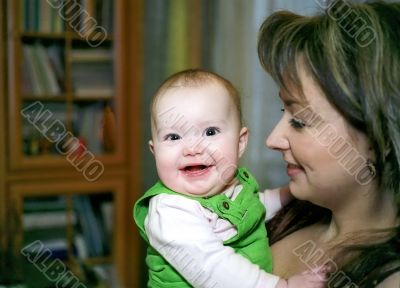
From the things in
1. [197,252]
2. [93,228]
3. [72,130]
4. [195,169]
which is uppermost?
[195,169]

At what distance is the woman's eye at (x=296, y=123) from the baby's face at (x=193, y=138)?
13 centimetres

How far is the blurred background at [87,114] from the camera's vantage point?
259 centimetres

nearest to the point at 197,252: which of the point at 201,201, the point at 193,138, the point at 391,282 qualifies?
the point at 201,201

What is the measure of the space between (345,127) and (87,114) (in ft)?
6.87

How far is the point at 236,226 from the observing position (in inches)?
40.7

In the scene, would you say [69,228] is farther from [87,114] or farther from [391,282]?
[391,282]

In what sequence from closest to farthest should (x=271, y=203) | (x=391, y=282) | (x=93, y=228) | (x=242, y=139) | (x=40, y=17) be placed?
1. (x=391, y=282)
2. (x=242, y=139)
3. (x=271, y=203)
4. (x=40, y=17)
5. (x=93, y=228)

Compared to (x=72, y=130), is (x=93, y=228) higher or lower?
lower

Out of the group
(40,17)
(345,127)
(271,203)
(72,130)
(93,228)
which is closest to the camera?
(345,127)

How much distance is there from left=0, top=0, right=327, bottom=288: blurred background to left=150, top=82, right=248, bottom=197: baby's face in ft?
4.53

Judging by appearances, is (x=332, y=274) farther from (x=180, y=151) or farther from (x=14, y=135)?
(x=14, y=135)

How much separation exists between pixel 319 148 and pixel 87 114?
206 centimetres

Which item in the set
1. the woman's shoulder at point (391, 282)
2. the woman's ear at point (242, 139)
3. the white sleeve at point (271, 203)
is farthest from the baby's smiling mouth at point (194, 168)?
the woman's shoulder at point (391, 282)

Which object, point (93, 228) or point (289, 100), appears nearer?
point (289, 100)
